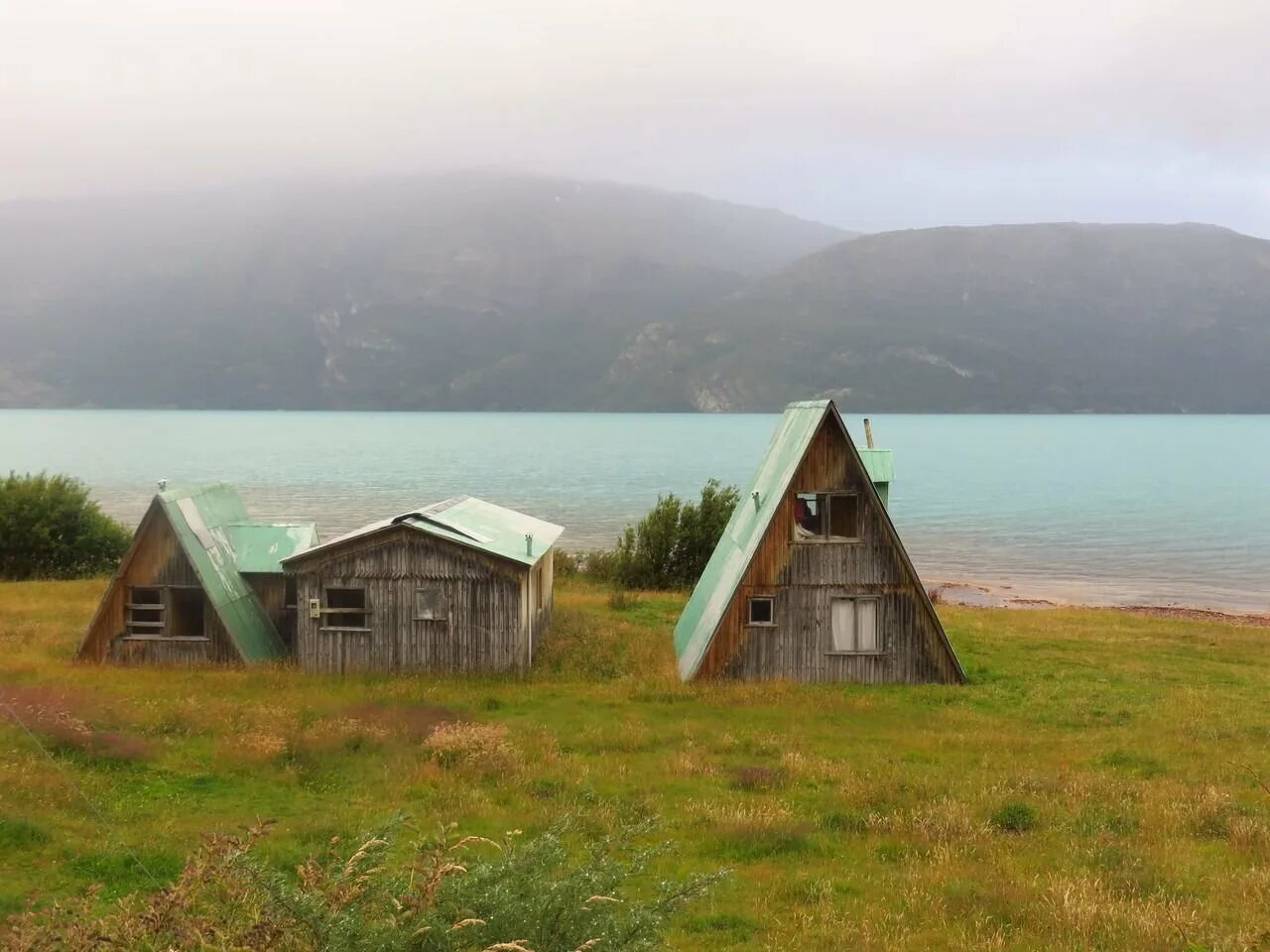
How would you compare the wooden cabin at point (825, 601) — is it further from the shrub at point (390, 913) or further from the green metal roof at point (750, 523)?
the shrub at point (390, 913)

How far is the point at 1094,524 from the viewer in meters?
102

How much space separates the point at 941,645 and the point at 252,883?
2328cm

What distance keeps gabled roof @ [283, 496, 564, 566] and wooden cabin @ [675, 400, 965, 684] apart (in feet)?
21.5

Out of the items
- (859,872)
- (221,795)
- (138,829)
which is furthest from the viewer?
(221,795)

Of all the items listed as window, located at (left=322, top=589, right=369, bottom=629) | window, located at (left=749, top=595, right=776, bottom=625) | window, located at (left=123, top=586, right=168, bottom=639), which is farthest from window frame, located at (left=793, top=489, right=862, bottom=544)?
window, located at (left=123, top=586, right=168, bottom=639)

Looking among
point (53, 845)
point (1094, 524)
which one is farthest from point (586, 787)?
point (1094, 524)

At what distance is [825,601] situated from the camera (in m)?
27.4

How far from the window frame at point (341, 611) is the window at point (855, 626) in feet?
45.6

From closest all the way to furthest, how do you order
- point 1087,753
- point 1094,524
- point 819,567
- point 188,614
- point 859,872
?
1. point 859,872
2. point 1087,753
3. point 819,567
4. point 188,614
5. point 1094,524

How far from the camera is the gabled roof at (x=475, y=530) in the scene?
27.5 metres

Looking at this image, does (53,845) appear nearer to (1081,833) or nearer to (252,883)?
(252,883)

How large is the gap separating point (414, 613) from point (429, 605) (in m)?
0.50

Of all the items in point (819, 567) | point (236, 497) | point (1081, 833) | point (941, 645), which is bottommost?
point (1081, 833)

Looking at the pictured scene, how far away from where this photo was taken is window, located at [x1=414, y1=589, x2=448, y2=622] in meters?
27.8
